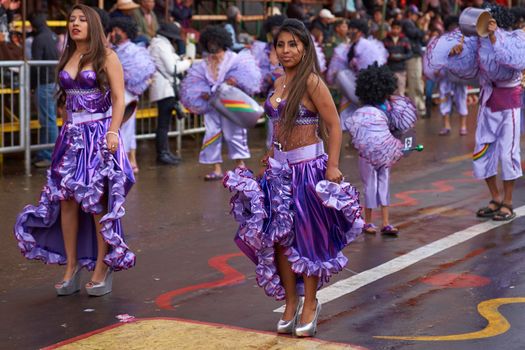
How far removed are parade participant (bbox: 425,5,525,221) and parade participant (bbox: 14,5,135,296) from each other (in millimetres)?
3812

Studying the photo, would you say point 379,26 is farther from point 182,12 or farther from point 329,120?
point 329,120

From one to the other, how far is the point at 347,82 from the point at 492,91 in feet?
14.3

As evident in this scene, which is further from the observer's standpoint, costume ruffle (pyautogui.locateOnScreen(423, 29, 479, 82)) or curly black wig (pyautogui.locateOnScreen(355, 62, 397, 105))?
costume ruffle (pyautogui.locateOnScreen(423, 29, 479, 82))

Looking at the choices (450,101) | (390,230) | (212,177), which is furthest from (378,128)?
(450,101)

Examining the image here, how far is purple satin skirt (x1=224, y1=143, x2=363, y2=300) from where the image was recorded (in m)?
6.40

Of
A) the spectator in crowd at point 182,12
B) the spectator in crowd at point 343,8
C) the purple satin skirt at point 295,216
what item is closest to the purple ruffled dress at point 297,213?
the purple satin skirt at point 295,216

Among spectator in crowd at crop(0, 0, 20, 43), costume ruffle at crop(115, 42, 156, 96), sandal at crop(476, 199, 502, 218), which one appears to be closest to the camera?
sandal at crop(476, 199, 502, 218)

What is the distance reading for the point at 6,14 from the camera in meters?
14.2

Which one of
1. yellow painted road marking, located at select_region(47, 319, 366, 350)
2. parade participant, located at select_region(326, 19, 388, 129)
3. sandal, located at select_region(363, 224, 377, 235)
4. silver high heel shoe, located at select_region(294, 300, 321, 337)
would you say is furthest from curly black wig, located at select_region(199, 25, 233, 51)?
silver high heel shoe, located at select_region(294, 300, 321, 337)

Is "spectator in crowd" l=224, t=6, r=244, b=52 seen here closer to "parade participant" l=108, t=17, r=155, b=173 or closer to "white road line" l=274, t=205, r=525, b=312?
"parade participant" l=108, t=17, r=155, b=173

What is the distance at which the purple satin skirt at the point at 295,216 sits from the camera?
21.0ft

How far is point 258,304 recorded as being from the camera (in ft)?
23.8

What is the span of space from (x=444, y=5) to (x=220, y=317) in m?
18.9

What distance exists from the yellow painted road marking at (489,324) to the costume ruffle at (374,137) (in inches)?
89.0
